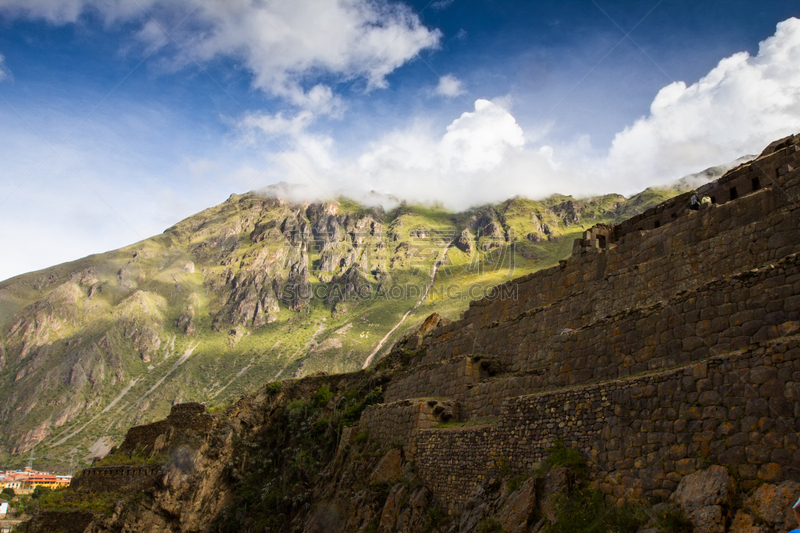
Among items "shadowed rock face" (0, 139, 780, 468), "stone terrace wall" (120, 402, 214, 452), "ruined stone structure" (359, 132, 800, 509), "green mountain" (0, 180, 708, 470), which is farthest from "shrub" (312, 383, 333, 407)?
"shadowed rock face" (0, 139, 780, 468)

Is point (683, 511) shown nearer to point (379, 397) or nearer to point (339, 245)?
point (379, 397)

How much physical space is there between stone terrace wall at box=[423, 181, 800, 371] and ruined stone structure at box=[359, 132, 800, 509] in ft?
0.15

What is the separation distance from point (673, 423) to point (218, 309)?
152848 millimetres

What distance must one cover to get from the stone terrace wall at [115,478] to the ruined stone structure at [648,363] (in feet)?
51.1

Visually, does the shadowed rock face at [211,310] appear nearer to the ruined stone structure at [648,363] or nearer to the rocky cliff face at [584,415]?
the rocky cliff face at [584,415]

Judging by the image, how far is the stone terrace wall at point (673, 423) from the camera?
847 cm

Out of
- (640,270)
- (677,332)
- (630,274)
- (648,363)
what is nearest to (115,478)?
(630,274)

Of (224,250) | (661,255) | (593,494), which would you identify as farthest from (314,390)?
(224,250)

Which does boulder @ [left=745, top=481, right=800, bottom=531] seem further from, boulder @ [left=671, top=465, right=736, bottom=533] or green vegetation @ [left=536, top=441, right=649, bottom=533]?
green vegetation @ [left=536, top=441, right=649, bottom=533]

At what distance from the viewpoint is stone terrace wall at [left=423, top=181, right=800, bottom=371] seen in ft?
44.6

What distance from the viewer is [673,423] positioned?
9.88 meters

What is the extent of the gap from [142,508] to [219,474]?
390cm

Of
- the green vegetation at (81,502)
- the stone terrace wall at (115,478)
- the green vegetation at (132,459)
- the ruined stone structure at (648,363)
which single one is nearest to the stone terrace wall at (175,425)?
the green vegetation at (132,459)

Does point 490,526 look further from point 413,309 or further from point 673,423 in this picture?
point 413,309
